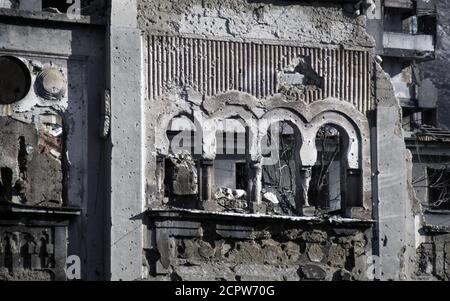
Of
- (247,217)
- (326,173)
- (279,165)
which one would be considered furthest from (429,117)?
(247,217)

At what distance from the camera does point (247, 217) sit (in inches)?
790

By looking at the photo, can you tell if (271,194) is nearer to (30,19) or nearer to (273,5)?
(273,5)

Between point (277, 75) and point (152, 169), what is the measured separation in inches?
90.0

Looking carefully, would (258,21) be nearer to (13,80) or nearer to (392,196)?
(392,196)

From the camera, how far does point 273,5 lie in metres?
20.9

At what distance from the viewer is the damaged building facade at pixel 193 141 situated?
63.9 ft

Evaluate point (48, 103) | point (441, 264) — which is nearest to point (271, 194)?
point (441, 264)

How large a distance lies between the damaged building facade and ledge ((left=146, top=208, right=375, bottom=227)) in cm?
2

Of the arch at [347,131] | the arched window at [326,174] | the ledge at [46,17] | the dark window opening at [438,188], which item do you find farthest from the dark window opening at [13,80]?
the dark window opening at [438,188]

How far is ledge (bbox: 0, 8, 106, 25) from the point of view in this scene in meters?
19.4

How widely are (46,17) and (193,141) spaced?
2.74 metres

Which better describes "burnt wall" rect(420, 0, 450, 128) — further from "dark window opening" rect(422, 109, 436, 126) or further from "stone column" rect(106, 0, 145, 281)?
"stone column" rect(106, 0, 145, 281)

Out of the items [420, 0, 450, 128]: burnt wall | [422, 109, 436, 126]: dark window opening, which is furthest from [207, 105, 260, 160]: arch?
[420, 0, 450, 128]: burnt wall

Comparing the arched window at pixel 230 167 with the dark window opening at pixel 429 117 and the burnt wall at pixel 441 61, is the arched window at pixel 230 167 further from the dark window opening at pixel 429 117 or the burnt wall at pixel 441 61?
the burnt wall at pixel 441 61
